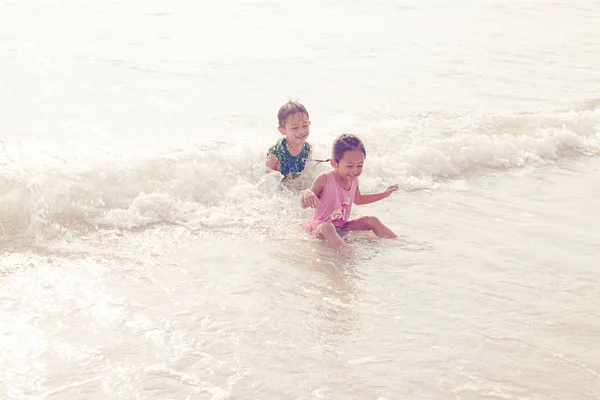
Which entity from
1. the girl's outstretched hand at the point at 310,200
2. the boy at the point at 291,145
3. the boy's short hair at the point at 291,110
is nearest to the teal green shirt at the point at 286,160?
the boy at the point at 291,145

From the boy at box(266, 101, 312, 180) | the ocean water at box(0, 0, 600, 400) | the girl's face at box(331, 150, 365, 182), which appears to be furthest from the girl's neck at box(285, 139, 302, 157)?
the girl's face at box(331, 150, 365, 182)

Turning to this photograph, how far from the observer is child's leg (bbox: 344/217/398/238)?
19.8ft

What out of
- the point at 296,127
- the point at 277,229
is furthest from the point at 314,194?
the point at 296,127

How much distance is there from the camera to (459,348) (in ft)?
13.3

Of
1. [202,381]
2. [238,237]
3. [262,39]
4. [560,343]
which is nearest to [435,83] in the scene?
[262,39]

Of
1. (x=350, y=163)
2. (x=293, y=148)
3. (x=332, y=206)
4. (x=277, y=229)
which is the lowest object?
(x=277, y=229)

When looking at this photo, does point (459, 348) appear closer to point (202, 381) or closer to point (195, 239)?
point (202, 381)

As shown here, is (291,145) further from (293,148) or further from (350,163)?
(350,163)

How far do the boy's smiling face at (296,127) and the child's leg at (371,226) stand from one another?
4.40 feet

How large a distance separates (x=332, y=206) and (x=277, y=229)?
0.47 meters

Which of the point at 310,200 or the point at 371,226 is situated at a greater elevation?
the point at 310,200

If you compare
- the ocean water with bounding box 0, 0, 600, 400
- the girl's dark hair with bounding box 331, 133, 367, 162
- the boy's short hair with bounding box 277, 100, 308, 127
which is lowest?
the ocean water with bounding box 0, 0, 600, 400

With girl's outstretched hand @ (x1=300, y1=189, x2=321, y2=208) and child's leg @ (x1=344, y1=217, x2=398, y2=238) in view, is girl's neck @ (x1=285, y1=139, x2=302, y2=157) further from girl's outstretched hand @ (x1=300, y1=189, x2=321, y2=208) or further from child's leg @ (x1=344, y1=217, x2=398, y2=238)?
girl's outstretched hand @ (x1=300, y1=189, x2=321, y2=208)

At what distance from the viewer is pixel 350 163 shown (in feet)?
19.7
